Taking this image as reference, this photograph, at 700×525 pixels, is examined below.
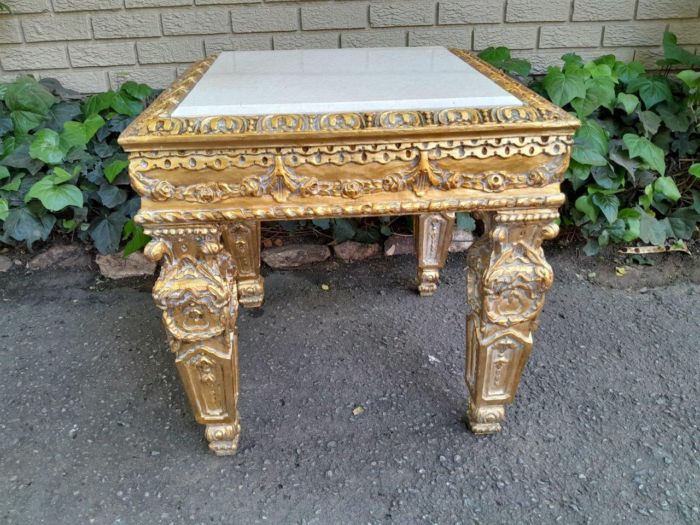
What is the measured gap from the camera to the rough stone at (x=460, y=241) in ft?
7.08

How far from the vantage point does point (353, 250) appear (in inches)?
83.7

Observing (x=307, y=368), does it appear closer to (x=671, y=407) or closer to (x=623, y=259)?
(x=671, y=407)

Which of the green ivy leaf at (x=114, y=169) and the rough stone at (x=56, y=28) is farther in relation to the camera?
the rough stone at (x=56, y=28)

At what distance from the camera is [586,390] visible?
1.45 metres

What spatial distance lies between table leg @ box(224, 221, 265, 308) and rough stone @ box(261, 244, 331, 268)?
0.24m

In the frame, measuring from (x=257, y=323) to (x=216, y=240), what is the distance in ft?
2.48

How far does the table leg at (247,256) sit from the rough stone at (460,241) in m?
0.76

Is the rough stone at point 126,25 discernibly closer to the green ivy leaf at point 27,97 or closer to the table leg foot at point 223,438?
the green ivy leaf at point 27,97

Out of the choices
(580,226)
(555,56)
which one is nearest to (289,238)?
(580,226)

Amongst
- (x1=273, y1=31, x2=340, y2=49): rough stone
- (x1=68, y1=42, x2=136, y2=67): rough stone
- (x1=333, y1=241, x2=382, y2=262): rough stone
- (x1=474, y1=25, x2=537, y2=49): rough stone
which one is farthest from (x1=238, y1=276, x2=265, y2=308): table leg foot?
(x1=474, y1=25, x2=537, y2=49): rough stone

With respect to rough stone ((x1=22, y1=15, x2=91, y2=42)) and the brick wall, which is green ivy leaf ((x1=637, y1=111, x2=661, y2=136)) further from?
rough stone ((x1=22, y1=15, x2=91, y2=42))

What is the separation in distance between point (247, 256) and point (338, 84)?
730 millimetres

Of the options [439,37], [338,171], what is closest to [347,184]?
[338,171]

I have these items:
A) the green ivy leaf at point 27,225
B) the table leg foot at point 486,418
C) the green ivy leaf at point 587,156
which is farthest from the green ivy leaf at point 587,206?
the green ivy leaf at point 27,225
